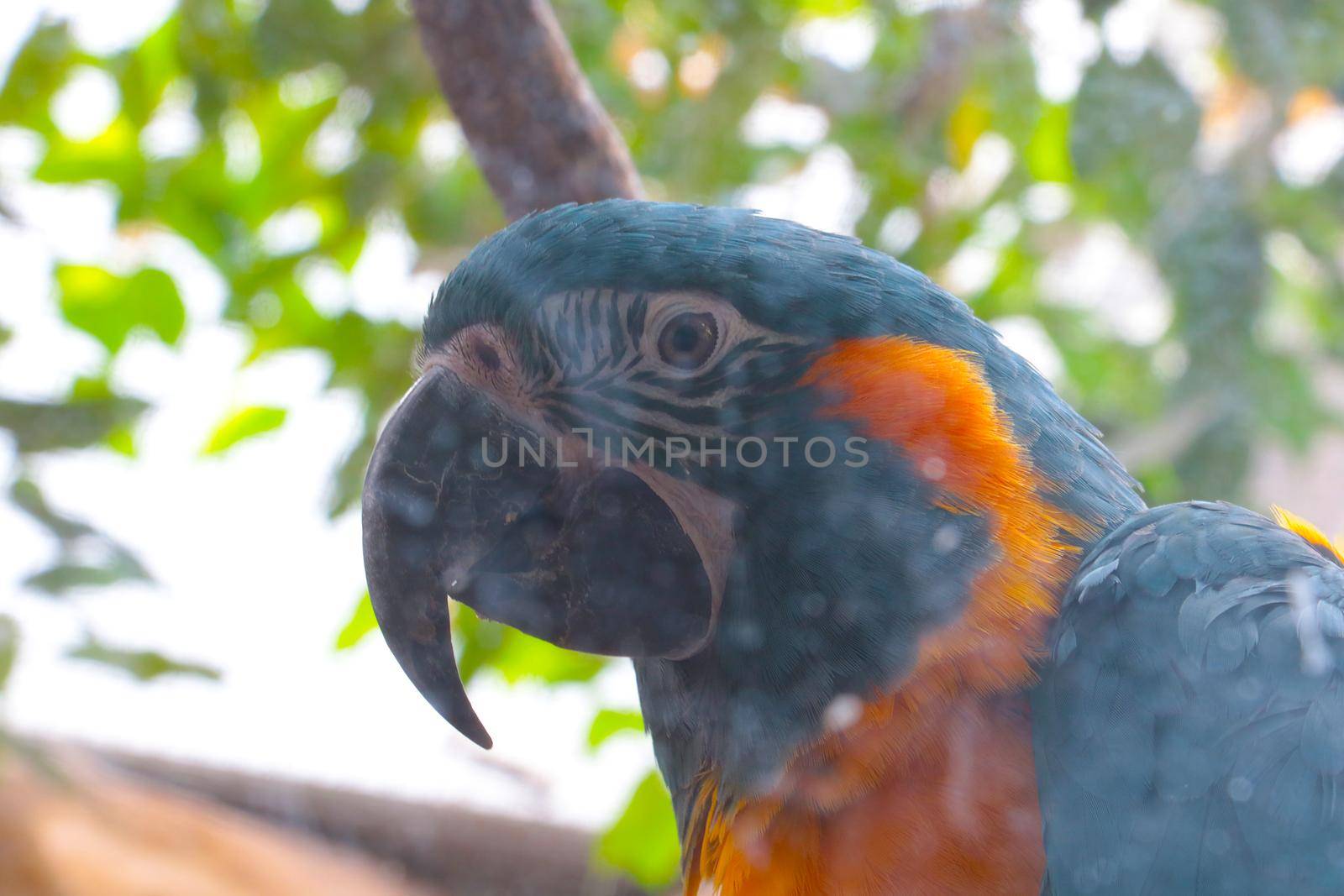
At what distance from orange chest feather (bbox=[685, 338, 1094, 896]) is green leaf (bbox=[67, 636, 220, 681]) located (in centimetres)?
140

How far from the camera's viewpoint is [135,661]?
6.47 ft

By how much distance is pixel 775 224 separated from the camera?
997 millimetres

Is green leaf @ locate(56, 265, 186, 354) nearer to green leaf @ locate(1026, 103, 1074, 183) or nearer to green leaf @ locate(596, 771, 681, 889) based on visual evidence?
green leaf @ locate(596, 771, 681, 889)

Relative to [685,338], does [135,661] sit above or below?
below

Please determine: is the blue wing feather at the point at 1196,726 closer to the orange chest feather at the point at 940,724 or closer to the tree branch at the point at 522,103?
the orange chest feather at the point at 940,724

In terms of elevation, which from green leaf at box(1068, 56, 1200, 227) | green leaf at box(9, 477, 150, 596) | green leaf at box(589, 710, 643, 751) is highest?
green leaf at box(1068, 56, 1200, 227)

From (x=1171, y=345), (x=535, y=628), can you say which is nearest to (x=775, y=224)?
(x=535, y=628)

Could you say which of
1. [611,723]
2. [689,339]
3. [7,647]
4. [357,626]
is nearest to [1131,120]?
[689,339]

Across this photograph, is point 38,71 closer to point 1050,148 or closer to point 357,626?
point 357,626

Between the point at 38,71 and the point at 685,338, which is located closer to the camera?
the point at 685,338

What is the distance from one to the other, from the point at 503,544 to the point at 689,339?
25 cm

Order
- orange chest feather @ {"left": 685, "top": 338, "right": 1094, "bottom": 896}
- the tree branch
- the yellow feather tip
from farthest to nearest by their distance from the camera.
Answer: the tree branch, the yellow feather tip, orange chest feather @ {"left": 685, "top": 338, "right": 1094, "bottom": 896}

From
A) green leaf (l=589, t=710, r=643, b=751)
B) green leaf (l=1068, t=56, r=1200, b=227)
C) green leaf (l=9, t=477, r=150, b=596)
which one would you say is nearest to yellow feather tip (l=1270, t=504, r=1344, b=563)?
green leaf (l=1068, t=56, r=1200, b=227)

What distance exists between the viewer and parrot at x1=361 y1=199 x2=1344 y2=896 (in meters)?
0.90
